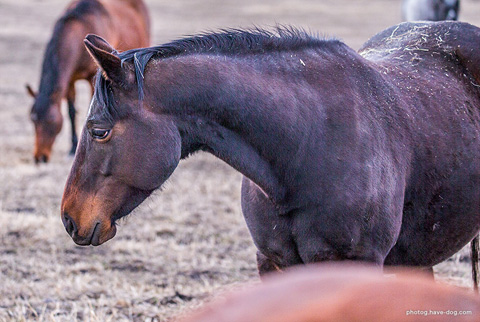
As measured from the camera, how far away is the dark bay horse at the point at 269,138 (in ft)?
7.85

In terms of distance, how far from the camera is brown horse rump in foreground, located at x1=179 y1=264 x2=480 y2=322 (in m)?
0.96

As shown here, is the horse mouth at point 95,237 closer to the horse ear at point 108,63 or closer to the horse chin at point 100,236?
the horse chin at point 100,236

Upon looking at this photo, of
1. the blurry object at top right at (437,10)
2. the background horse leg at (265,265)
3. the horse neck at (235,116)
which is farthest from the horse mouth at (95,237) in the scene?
the blurry object at top right at (437,10)

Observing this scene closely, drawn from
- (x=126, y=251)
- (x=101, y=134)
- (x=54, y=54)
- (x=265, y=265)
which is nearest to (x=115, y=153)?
(x=101, y=134)

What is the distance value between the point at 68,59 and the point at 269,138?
244 inches

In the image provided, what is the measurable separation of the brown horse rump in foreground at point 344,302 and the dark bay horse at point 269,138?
1415mm

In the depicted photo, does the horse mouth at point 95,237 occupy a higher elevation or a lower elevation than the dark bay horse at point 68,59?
higher

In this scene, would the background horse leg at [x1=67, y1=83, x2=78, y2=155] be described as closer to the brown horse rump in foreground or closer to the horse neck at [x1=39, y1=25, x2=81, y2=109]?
the horse neck at [x1=39, y1=25, x2=81, y2=109]

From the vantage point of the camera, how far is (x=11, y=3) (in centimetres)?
3012

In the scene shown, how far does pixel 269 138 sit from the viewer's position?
2.49 metres

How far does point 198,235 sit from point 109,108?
3.09 m

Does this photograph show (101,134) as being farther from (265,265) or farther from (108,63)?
(265,265)

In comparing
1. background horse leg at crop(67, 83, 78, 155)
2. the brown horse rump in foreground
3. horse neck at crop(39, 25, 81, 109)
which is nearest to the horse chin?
the brown horse rump in foreground

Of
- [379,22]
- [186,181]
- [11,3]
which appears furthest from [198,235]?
[11,3]
